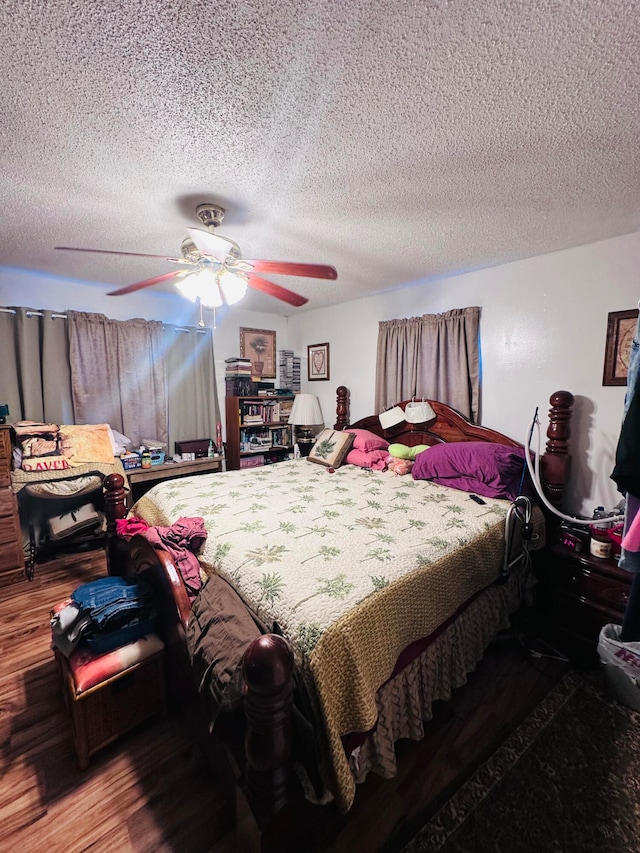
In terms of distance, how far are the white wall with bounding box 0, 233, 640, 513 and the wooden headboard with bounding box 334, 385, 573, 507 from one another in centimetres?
16

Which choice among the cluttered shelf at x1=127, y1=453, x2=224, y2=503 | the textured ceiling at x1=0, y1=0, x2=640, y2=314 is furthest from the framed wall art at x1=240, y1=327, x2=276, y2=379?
the textured ceiling at x1=0, y1=0, x2=640, y2=314

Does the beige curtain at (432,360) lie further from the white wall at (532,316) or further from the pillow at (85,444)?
the pillow at (85,444)

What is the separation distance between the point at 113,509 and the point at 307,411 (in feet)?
7.65

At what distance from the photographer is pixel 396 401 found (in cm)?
349

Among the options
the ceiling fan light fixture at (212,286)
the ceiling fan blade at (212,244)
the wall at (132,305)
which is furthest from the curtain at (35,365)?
the ceiling fan blade at (212,244)

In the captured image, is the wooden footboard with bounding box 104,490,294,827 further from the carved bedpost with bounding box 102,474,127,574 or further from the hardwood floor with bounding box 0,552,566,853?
the carved bedpost with bounding box 102,474,127,574

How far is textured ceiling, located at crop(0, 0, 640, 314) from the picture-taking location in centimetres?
89

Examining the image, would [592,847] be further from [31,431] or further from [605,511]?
[31,431]

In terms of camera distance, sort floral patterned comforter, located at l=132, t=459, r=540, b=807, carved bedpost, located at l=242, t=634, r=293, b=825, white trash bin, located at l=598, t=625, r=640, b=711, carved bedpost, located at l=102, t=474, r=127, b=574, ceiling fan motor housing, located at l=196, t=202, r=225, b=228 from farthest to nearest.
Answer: carved bedpost, located at l=102, t=474, r=127, b=574 → ceiling fan motor housing, located at l=196, t=202, r=225, b=228 → white trash bin, located at l=598, t=625, r=640, b=711 → floral patterned comforter, located at l=132, t=459, r=540, b=807 → carved bedpost, located at l=242, t=634, r=293, b=825

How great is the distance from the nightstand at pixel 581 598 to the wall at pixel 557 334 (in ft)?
1.84

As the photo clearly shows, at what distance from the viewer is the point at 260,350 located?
445 cm

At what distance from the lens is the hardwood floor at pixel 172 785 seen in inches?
45.8

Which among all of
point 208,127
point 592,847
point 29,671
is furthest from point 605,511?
point 29,671

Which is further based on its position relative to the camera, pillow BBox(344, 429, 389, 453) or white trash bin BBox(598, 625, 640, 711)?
pillow BBox(344, 429, 389, 453)
